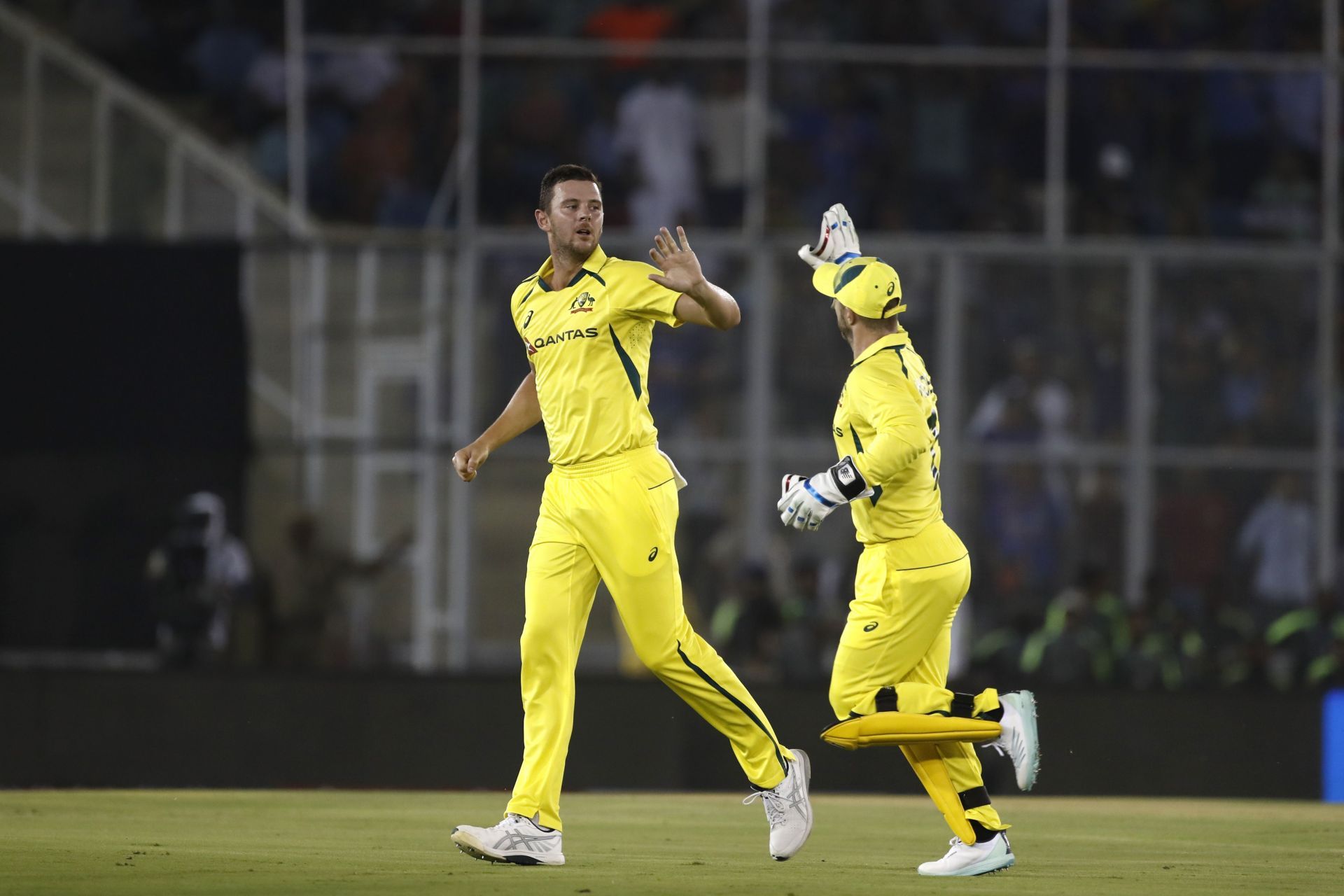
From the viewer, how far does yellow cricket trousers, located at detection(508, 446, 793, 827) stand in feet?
22.3

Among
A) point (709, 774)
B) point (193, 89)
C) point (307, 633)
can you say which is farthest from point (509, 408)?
point (193, 89)

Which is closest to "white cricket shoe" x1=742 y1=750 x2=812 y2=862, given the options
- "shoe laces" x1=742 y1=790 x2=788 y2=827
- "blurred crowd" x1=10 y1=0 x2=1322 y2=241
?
"shoe laces" x1=742 y1=790 x2=788 y2=827

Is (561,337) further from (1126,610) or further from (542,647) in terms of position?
(1126,610)

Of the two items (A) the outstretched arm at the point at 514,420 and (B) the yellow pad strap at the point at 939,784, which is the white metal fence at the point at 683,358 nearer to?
(A) the outstretched arm at the point at 514,420

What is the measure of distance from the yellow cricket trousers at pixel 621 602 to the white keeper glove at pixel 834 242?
41.6 inches

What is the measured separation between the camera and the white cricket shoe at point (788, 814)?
6902mm

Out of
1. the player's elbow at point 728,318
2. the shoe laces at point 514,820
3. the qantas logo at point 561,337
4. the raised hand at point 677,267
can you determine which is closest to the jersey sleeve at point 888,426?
the player's elbow at point 728,318

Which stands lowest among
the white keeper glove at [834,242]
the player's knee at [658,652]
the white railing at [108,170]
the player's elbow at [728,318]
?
the player's knee at [658,652]

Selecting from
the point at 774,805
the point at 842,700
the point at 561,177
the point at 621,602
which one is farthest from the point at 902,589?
the point at 561,177

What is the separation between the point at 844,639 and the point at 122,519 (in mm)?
7242

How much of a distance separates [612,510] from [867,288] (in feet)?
3.64

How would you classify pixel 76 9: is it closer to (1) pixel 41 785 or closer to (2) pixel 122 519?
(2) pixel 122 519

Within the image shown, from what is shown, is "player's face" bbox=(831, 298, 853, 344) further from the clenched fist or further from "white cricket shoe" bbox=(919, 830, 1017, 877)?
"white cricket shoe" bbox=(919, 830, 1017, 877)

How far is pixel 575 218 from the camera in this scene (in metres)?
7.00
